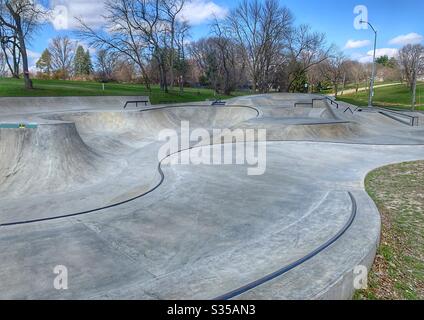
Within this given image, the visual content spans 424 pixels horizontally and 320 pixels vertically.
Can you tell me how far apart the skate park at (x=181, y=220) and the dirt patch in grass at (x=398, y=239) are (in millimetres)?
306

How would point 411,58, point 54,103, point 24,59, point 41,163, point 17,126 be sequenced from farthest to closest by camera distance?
point 411,58, point 24,59, point 54,103, point 17,126, point 41,163

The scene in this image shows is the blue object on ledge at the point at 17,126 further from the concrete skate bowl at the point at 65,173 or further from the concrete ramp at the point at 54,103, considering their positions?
the concrete ramp at the point at 54,103

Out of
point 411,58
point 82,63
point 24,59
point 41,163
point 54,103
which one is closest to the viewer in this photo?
point 41,163

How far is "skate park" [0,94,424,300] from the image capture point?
3.85 meters

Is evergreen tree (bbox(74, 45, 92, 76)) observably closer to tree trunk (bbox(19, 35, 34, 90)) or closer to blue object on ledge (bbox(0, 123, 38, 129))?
tree trunk (bbox(19, 35, 34, 90))

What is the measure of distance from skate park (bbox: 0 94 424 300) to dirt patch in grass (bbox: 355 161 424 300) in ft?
1.00

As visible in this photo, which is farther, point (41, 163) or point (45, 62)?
point (45, 62)

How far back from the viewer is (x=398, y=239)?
5.43 meters

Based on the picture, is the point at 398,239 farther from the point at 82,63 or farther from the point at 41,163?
the point at 82,63

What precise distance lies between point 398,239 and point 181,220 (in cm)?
381

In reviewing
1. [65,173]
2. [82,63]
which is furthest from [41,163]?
[82,63]

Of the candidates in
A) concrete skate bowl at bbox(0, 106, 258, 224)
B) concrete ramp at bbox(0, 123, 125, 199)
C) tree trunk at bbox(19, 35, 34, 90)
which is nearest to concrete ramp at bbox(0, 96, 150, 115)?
tree trunk at bbox(19, 35, 34, 90)
